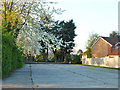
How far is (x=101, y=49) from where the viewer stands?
44844mm

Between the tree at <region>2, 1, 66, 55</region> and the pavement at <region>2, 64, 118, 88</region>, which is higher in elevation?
the tree at <region>2, 1, 66, 55</region>

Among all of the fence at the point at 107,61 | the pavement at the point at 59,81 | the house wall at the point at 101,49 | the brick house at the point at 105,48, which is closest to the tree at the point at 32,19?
the pavement at the point at 59,81

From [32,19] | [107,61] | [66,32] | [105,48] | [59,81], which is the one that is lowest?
[107,61]

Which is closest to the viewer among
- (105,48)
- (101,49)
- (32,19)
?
(32,19)

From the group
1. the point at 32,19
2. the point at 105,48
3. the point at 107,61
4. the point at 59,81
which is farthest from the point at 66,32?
the point at 59,81

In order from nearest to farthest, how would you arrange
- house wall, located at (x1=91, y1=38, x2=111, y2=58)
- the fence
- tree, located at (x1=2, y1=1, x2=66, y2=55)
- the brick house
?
tree, located at (x1=2, y1=1, x2=66, y2=55) → the fence → the brick house → house wall, located at (x1=91, y1=38, x2=111, y2=58)

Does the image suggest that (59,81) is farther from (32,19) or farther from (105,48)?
(105,48)

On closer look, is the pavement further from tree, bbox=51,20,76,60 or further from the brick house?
tree, bbox=51,20,76,60

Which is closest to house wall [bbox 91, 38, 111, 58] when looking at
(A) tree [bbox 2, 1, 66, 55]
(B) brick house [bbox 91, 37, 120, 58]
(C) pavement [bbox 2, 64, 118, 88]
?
(B) brick house [bbox 91, 37, 120, 58]

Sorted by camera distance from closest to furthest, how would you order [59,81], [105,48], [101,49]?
[59,81], [105,48], [101,49]

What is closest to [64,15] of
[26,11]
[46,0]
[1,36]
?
[46,0]

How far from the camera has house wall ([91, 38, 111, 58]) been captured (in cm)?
4228

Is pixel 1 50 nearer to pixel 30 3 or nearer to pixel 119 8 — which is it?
pixel 30 3

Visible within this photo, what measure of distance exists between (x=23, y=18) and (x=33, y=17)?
2.35 feet
